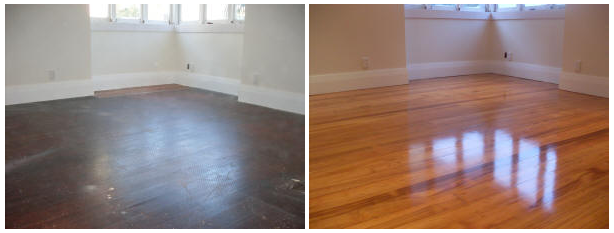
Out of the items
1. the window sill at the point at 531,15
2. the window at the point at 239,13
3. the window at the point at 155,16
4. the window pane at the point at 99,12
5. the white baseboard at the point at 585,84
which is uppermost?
the window sill at the point at 531,15

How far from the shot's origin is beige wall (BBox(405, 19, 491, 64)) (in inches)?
195

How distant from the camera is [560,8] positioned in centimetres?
473

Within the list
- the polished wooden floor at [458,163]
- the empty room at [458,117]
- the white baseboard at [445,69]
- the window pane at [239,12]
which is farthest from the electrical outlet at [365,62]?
the window pane at [239,12]

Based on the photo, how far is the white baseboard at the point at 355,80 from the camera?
407 cm

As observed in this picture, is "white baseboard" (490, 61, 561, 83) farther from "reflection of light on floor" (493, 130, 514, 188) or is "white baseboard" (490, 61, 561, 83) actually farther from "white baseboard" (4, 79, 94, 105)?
"white baseboard" (4, 79, 94, 105)

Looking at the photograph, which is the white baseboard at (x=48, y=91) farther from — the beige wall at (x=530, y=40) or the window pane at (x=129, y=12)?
the beige wall at (x=530, y=40)

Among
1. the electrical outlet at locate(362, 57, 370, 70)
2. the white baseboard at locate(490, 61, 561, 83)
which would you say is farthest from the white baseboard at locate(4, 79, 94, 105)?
the white baseboard at locate(490, 61, 561, 83)

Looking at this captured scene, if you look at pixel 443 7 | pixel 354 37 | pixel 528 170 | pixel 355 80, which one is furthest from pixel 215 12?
pixel 443 7

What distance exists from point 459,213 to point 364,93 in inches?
101

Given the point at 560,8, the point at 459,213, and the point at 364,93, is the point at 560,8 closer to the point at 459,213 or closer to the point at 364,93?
the point at 364,93

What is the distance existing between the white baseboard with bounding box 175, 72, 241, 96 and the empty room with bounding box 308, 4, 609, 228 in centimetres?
53

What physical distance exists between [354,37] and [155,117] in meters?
2.03

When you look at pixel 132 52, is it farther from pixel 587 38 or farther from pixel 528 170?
pixel 587 38

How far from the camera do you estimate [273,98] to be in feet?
8.73
